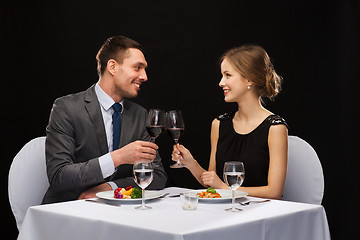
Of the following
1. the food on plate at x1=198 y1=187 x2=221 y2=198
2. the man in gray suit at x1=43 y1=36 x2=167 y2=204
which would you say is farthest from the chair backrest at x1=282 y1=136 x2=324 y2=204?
the food on plate at x1=198 y1=187 x2=221 y2=198

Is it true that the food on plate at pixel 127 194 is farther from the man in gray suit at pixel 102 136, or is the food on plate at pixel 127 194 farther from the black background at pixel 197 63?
the black background at pixel 197 63

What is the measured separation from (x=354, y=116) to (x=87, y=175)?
2.49 meters

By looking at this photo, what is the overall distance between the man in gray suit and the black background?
3.46 feet

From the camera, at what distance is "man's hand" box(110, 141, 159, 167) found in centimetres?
221

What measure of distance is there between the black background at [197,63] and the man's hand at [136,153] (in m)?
1.63

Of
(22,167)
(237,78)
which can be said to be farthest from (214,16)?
(22,167)

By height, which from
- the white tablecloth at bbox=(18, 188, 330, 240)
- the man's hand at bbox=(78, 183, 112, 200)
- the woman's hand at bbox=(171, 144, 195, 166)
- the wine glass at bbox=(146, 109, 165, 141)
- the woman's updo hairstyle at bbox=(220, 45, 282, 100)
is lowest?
the man's hand at bbox=(78, 183, 112, 200)

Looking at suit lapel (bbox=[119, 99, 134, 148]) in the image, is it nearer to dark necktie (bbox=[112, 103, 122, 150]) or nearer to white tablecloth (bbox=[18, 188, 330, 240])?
dark necktie (bbox=[112, 103, 122, 150])

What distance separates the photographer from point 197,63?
13.0 feet

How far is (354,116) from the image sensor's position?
3.98 meters

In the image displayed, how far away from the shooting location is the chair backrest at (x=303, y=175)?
2.60m

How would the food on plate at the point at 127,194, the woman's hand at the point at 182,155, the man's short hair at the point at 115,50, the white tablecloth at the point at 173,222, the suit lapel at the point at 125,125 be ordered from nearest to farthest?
the white tablecloth at the point at 173,222 → the food on plate at the point at 127,194 → the woman's hand at the point at 182,155 → the suit lapel at the point at 125,125 → the man's short hair at the point at 115,50

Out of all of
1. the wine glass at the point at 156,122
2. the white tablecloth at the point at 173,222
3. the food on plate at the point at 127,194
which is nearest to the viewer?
the white tablecloth at the point at 173,222

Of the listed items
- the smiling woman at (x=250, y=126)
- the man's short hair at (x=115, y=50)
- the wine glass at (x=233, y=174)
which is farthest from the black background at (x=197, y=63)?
the wine glass at (x=233, y=174)
